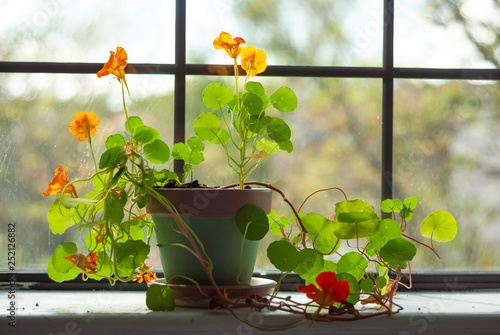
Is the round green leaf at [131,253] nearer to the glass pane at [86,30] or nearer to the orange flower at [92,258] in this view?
the orange flower at [92,258]

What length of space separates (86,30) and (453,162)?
108 centimetres

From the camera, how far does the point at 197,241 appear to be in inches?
40.3

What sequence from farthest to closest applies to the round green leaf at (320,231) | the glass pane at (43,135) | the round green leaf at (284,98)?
1. the glass pane at (43,135)
2. the round green leaf at (284,98)
3. the round green leaf at (320,231)

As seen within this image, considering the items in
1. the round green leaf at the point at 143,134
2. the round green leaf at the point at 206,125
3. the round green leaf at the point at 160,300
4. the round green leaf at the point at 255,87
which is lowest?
the round green leaf at the point at 160,300

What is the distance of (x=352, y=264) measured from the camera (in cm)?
104

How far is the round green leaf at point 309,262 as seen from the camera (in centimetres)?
98

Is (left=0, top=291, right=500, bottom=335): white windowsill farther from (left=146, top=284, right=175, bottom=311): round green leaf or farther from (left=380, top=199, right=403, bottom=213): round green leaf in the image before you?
(left=380, top=199, right=403, bottom=213): round green leaf

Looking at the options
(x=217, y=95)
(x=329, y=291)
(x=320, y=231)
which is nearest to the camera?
(x=329, y=291)

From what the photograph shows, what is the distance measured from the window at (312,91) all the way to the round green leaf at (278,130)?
253 mm

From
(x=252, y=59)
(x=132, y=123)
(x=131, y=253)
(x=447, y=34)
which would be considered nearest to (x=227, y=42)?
(x=252, y=59)

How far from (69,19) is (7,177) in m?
0.46

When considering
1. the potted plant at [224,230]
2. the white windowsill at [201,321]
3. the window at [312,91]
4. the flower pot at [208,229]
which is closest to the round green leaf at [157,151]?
the potted plant at [224,230]

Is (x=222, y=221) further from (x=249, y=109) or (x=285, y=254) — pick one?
(x=249, y=109)

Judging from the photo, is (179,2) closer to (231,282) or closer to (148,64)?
(148,64)
